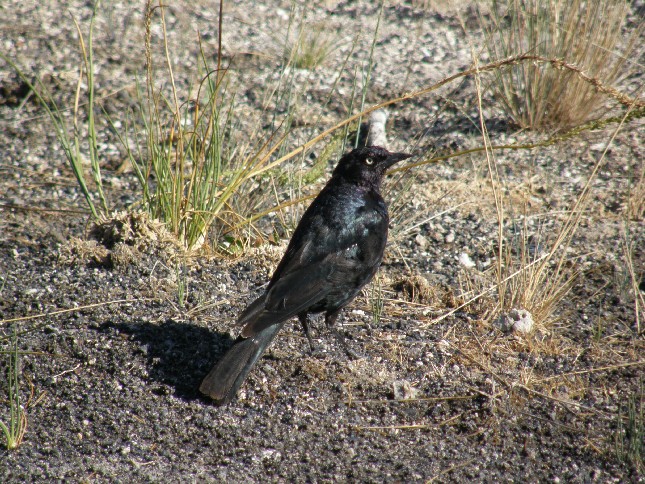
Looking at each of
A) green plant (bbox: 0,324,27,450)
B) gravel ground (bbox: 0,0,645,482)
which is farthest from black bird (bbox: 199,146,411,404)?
green plant (bbox: 0,324,27,450)

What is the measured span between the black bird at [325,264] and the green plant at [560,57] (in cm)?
160

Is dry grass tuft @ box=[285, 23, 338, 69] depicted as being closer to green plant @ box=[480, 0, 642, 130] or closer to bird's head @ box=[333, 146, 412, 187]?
green plant @ box=[480, 0, 642, 130]

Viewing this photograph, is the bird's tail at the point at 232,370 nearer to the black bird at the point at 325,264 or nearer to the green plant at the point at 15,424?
the black bird at the point at 325,264

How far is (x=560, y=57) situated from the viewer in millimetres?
→ 4668

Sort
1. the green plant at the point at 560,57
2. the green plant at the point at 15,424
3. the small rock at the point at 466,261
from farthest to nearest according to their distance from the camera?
1. the green plant at the point at 560,57
2. the small rock at the point at 466,261
3. the green plant at the point at 15,424

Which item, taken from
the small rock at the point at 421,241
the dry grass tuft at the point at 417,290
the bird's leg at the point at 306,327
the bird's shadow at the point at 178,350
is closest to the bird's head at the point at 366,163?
the dry grass tuft at the point at 417,290

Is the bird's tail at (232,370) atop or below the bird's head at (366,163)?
below

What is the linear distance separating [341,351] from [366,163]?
879mm

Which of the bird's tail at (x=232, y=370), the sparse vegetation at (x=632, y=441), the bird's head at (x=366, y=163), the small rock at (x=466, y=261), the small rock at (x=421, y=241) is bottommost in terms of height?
the small rock at (x=421, y=241)

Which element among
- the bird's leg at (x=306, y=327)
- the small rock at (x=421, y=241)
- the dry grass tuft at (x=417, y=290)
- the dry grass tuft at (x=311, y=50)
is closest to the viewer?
the bird's leg at (x=306, y=327)

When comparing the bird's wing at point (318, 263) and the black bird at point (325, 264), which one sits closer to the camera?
the black bird at point (325, 264)

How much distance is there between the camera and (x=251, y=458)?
2.63m

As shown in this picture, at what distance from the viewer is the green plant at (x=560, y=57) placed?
4609 mm

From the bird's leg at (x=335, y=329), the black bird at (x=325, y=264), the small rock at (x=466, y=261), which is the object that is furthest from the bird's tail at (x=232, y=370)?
the small rock at (x=466, y=261)
